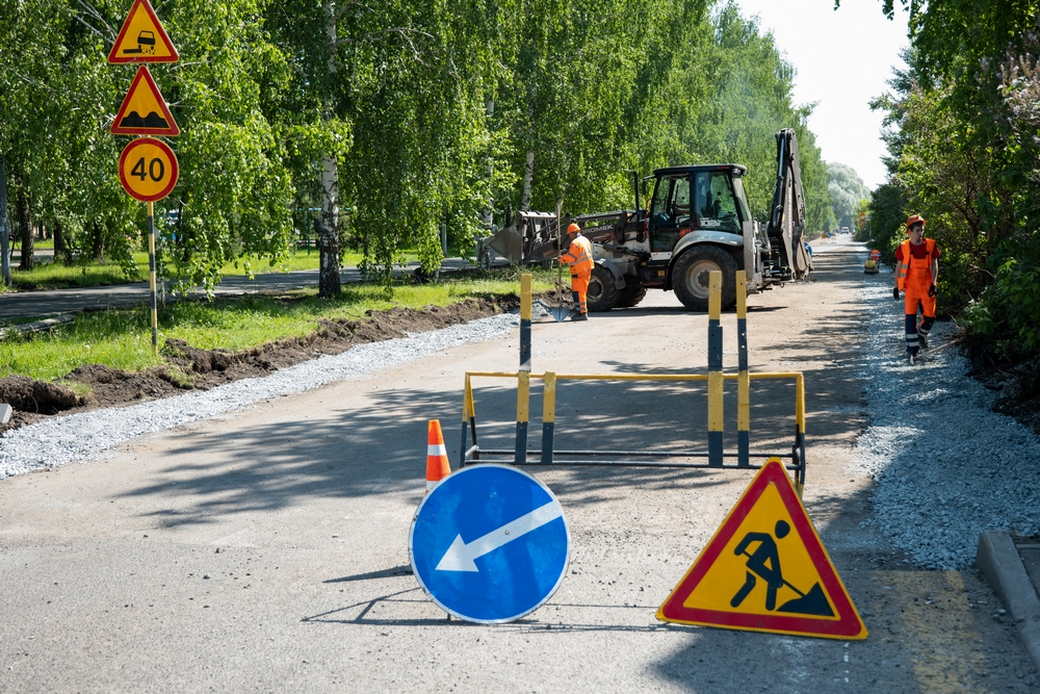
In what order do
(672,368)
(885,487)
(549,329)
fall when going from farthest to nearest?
(549,329) < (672,368) < (885,487)

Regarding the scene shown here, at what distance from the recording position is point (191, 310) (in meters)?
17.1

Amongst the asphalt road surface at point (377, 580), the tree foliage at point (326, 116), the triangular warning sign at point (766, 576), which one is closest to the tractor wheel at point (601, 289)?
the tree foliage at point (326, 116)

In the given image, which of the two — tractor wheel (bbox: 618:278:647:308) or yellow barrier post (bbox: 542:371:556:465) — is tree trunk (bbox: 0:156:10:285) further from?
yellow barrier post (bbox: 542:371:556:465)

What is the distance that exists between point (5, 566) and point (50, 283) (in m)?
24.0

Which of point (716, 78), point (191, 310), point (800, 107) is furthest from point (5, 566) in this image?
point (800, 107)

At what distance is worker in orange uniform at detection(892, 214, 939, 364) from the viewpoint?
1350 cm

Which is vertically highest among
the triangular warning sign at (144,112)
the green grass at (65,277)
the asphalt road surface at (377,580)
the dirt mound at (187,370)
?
the triangular warning sign at (144,112)

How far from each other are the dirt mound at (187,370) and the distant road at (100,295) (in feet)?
14.9

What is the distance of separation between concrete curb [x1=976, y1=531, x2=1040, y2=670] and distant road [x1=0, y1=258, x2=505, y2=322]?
15588 millimetres

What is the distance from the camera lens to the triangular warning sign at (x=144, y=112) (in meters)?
12.2

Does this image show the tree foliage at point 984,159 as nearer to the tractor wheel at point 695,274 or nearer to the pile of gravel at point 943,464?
the pile of gravel at point 943,464

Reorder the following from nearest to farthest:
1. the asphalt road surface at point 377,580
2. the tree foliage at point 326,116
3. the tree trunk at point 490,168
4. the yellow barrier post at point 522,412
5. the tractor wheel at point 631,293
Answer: the asphalt road surface at point 377,580 < the yellow barrier post at point 522,412 < the tree foliage at point 326,116 < the tractor wheel at point 631,293 < the tree trunk at point 490,168

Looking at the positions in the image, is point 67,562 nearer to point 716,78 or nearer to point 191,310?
point 191,310

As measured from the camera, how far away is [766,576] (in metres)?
4.78
